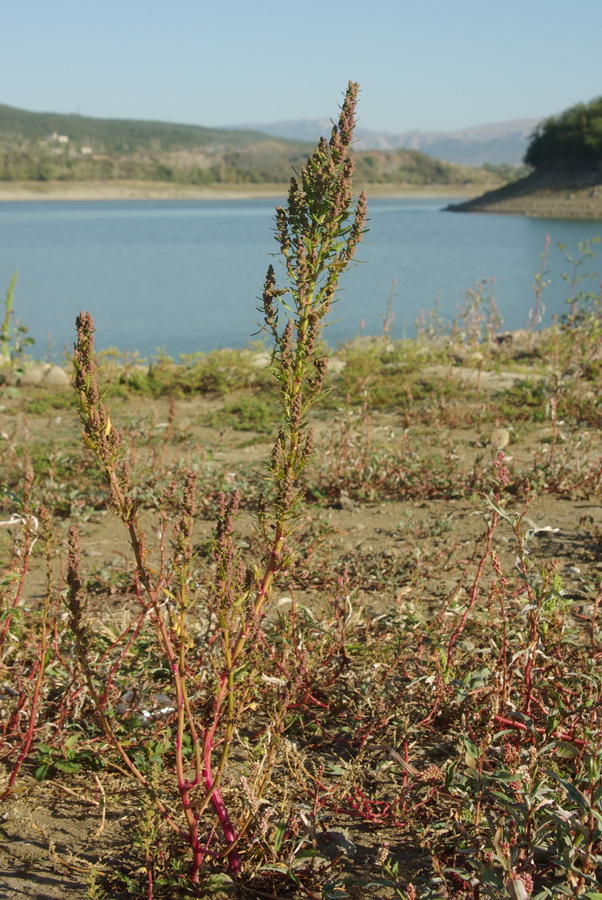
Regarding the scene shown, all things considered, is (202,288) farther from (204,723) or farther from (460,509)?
(204,723)

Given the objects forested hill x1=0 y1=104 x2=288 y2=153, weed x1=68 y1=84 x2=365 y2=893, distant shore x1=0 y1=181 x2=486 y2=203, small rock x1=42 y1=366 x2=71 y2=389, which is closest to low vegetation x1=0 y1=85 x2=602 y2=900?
weed x1=68 y1=84 x2=365 y2=893

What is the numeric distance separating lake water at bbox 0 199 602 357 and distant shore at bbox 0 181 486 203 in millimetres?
48011

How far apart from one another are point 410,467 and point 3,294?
2034cm

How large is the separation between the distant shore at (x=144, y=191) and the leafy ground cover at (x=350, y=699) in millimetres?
97920

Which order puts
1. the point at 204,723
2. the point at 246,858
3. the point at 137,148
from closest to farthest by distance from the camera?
the point at 246,858 → the point at 204,723 → the point at 137,148

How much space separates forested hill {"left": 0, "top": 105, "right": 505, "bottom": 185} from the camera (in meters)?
109

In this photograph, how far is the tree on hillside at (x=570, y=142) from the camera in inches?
3177

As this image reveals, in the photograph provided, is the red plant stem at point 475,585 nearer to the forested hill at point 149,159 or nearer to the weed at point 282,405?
the weed at point 282,405

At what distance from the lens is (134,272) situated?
96.7ft

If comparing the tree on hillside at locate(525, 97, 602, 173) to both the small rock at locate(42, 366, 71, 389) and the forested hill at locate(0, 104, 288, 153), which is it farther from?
the forested hill at locate(0, 104, 288, 153)

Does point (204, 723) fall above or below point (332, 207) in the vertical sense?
below

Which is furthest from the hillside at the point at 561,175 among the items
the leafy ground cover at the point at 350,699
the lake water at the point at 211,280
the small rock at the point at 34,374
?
the leafy ground cover at the point at 350,699

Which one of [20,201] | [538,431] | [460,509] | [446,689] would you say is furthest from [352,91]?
[20,201]

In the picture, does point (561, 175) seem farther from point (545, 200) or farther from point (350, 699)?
point (350, 699)
